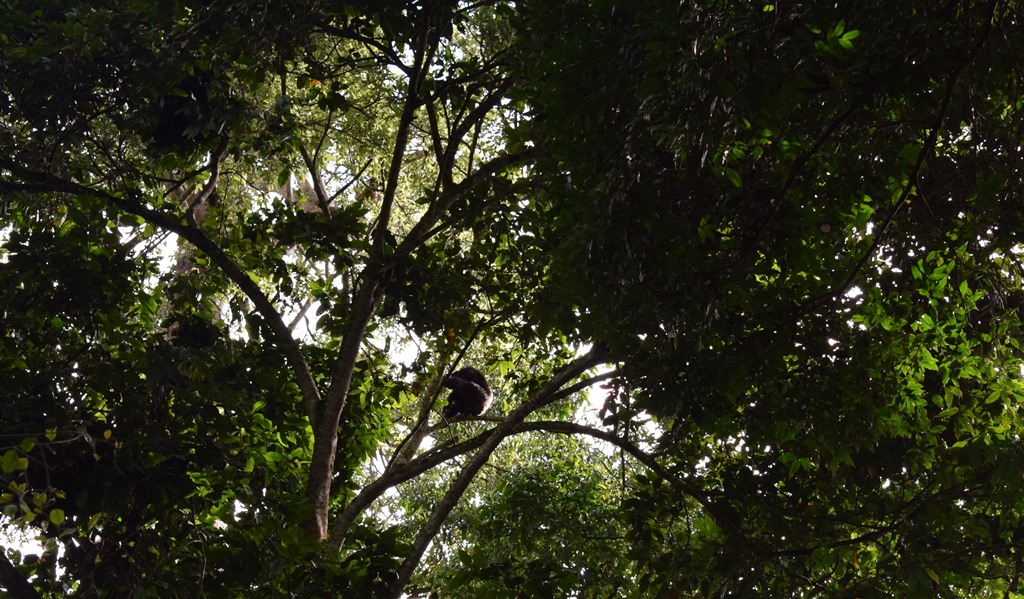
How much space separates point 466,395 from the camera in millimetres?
6500

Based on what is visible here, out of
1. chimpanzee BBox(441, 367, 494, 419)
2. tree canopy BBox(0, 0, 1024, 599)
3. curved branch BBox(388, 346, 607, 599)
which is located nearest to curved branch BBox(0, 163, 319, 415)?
tree canopy BBox(0, 0, 1024, 599)

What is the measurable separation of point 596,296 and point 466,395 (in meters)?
3.15

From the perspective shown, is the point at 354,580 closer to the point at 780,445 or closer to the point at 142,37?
the point at 780,445

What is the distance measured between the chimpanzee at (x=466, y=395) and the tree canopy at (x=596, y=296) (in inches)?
17.1

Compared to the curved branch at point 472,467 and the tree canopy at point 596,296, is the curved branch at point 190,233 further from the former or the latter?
the curved branch at point 472,467

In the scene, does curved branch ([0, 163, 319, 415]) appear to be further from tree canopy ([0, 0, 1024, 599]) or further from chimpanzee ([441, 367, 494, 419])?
chimpanzee ([441, 367, 494, 419])

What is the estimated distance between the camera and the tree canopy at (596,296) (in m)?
3.08

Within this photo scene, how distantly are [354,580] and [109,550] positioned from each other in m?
1.28

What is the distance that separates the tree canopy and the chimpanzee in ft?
1.42

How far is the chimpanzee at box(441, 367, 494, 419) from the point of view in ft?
21.2

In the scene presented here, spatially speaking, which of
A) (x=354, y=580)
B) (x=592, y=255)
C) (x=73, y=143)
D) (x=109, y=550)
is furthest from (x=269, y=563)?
(x=73, y=143)

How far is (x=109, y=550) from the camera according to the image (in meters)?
4.07

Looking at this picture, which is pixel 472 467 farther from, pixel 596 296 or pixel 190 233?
pixel 190 233

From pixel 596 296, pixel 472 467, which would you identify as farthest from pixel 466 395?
pixel 596 296
